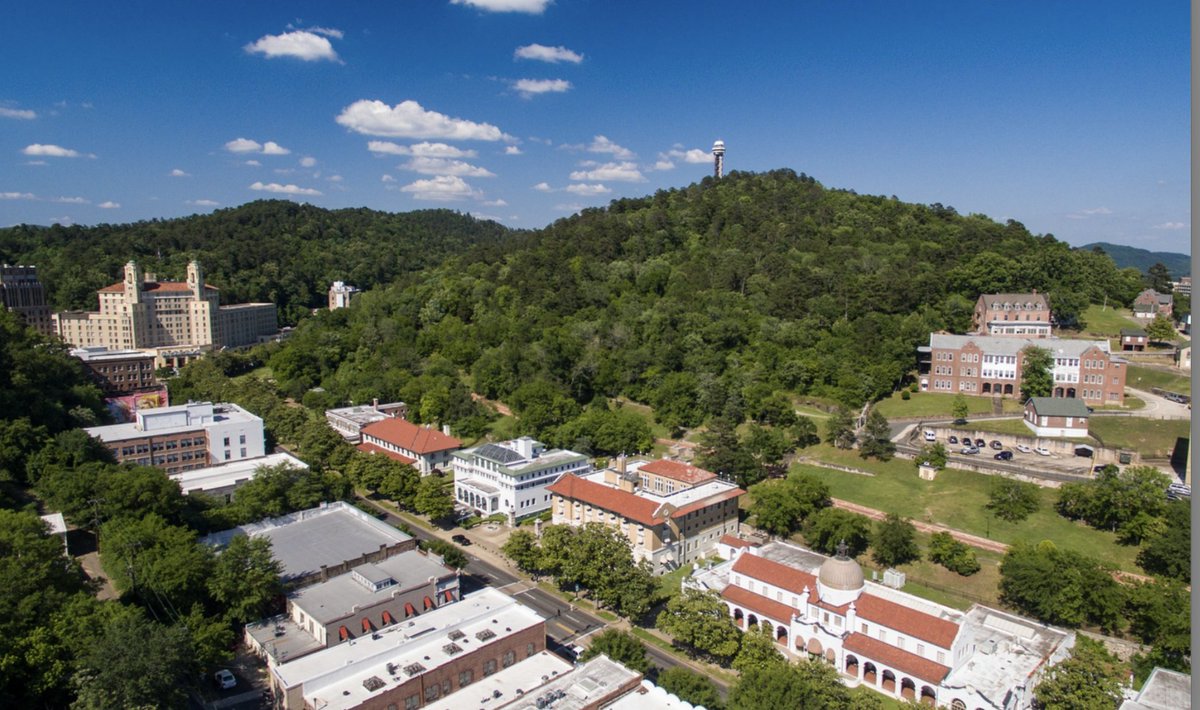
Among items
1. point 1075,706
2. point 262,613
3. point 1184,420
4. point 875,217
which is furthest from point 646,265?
point 1075,706

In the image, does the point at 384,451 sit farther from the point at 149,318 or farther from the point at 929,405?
the point at 149,318

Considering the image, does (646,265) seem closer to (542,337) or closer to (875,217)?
(542,337)

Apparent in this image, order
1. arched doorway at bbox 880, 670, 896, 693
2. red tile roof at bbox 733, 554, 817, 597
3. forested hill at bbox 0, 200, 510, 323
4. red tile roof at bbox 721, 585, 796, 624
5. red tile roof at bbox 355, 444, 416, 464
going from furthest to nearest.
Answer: forested hill at bbox 0, 200, 510, 323, red tile roof at bbox 355, 444, 416, 464, red tile roof at bbox 733, 554, 817, 597, red tile roof at bbox 721, 585, 796, 624, arched doorway at bbox 880, 670, 896, 693

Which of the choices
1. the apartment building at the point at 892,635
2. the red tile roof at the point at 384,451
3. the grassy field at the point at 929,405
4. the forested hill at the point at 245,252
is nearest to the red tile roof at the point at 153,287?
the forested hill at the point at 245,252

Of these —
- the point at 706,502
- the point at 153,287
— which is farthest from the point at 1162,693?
the point at 153,287

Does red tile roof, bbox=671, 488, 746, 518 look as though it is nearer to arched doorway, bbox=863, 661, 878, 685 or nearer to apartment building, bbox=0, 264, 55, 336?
arched doorway, bbox=863, 661, 878, 685

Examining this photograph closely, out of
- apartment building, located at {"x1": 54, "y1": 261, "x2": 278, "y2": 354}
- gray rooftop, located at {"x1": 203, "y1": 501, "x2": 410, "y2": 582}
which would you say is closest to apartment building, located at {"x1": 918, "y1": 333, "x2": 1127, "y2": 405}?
Result: gray rooftop, located at {"x1": 203, "y1": 501, "x2": 410, "y2": 582}
